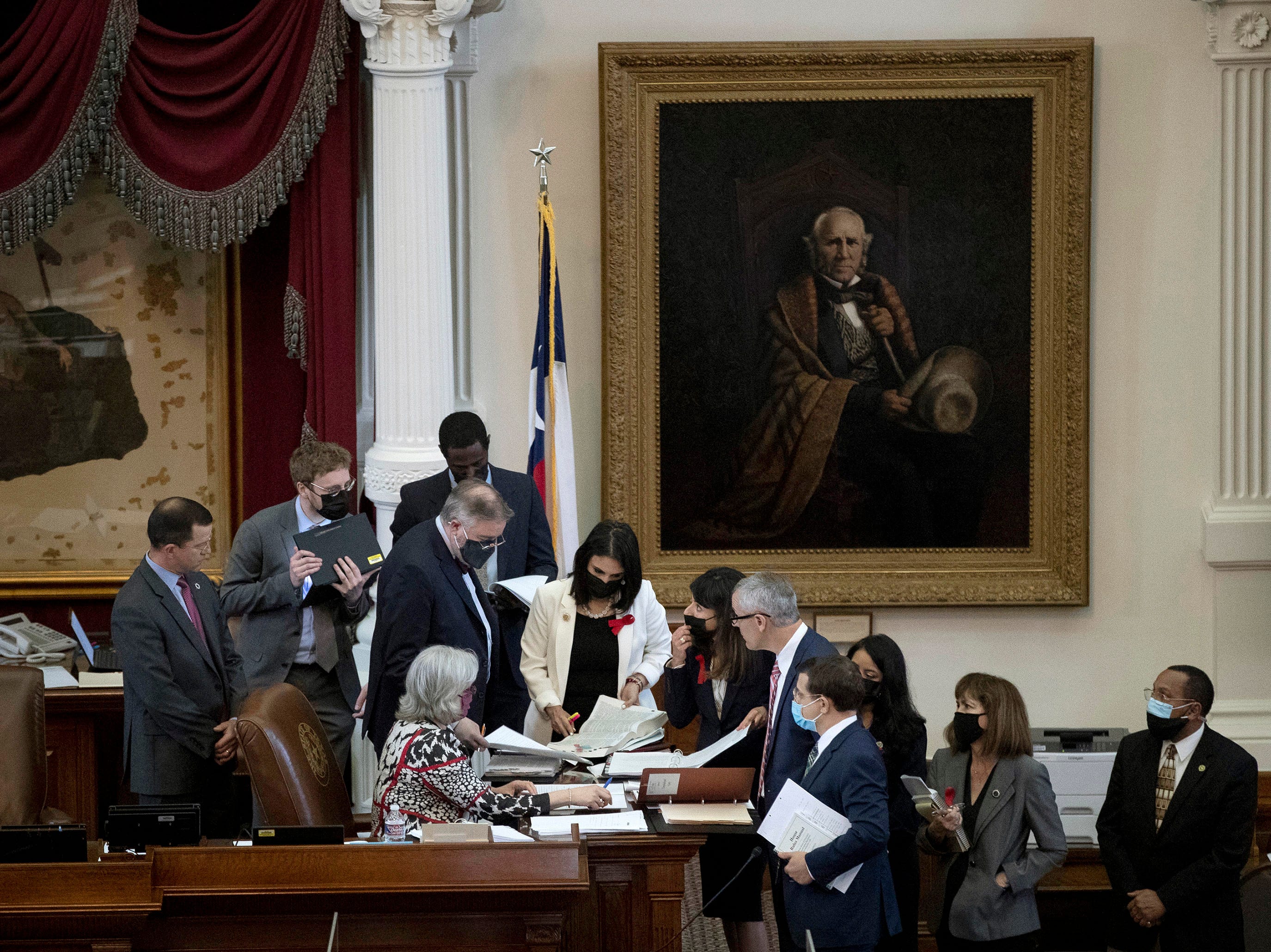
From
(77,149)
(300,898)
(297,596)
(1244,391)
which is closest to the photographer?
(300,898)

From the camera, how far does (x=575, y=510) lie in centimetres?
662

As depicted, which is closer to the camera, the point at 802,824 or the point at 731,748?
the point at 802,824

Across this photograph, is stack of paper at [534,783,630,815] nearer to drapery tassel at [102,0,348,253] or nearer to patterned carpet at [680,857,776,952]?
patterned carpet at [680,857,776,952]

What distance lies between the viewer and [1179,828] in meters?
4.94

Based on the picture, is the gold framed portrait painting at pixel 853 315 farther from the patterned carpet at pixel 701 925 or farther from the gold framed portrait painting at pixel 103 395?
the gold framed portrait painting at pixel 103 395

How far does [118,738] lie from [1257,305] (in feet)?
17.8

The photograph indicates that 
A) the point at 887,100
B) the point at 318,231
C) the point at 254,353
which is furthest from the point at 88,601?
the point at 887,100

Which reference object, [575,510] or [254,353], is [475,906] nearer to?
[575,510]

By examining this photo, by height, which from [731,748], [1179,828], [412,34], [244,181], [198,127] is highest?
[412,34]

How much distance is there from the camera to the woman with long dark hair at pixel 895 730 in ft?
15.3

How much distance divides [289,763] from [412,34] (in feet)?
11.2

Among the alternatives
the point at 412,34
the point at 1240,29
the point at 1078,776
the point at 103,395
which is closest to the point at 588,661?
the point at 1078,776

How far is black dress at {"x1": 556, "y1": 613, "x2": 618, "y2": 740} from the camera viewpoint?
526 cm

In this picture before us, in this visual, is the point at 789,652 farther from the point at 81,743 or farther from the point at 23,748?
the point at 81,743
